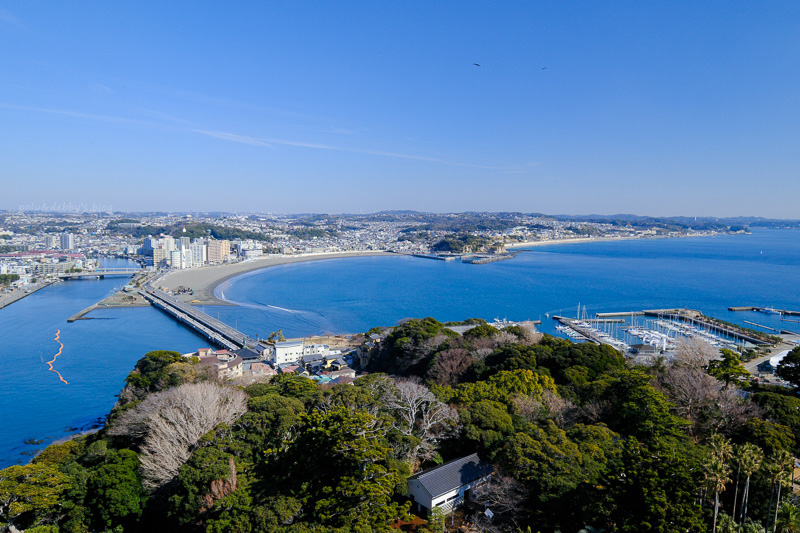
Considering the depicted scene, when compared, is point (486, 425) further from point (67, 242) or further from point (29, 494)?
point (67, 242)

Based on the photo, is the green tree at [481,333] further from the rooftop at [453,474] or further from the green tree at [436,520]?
the green tree at [436,520]

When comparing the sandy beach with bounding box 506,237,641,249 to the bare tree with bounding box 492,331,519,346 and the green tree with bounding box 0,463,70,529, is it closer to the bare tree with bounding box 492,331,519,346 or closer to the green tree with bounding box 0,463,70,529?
the bare tree with bounding box 492,331,519,346

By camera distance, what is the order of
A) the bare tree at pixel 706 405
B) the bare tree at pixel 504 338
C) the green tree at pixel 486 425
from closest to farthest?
the green tree at pixel 486 425 < the bare tree at pixel 706 405 < the bare tree at pixel 504 338

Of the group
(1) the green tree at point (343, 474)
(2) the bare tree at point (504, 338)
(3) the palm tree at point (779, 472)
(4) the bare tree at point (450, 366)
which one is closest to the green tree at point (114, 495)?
(1) the green tree at point (343, 474)

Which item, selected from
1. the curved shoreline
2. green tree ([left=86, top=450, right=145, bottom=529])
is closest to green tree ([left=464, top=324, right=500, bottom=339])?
green tree ([left=86, top=450, right=145, bottom=529])

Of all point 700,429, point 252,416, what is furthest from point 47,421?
point 700,429

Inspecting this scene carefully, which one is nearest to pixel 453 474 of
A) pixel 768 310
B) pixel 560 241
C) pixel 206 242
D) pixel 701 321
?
pixel 701 321
